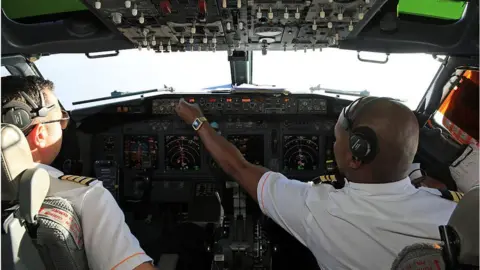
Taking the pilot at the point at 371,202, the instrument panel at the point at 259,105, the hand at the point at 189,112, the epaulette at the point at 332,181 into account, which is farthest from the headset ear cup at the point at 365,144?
the instrument panel at the point at 259,105

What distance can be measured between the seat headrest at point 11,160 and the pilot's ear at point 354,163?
113cm

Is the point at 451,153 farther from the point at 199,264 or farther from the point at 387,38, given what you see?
the point at 199,264

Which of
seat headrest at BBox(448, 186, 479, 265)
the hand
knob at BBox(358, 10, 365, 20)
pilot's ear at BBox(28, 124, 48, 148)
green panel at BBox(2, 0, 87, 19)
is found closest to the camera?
seat headrest at BBox(448, 186, 479, 265)

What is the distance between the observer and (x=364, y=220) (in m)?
1.59

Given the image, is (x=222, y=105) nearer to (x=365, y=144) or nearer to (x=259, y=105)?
(x=259, y=105)

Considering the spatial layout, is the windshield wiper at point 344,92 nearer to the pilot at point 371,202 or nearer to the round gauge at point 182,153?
the round gauge at point 182,153

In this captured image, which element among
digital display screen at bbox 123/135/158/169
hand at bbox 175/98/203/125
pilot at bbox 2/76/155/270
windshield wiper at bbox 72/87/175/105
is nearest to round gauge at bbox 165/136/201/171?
digital display screen at bbox 123/135/158/169

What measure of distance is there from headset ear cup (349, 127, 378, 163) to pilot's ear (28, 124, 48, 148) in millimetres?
1103

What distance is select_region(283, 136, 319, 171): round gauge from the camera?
3.74 meters

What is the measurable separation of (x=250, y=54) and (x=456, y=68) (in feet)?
5.40

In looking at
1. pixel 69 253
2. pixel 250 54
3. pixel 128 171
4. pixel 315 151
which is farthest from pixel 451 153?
Answer: pixel 128 171

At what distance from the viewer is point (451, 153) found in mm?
2676

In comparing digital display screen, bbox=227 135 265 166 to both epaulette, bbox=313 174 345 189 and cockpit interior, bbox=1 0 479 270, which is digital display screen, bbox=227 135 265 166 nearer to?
cockpit interior, bbox=1 0 479 270

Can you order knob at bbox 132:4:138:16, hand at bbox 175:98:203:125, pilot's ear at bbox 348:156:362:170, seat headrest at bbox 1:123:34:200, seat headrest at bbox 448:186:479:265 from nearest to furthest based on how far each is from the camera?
seat headrest at bbox 448:186:479:265, seat headrest at bbox 1:123:34:200, pilot's ear at bbox 348:156:362:170, knob at bbox 132:4:138:16, hand at bbox 175:98:203:125
